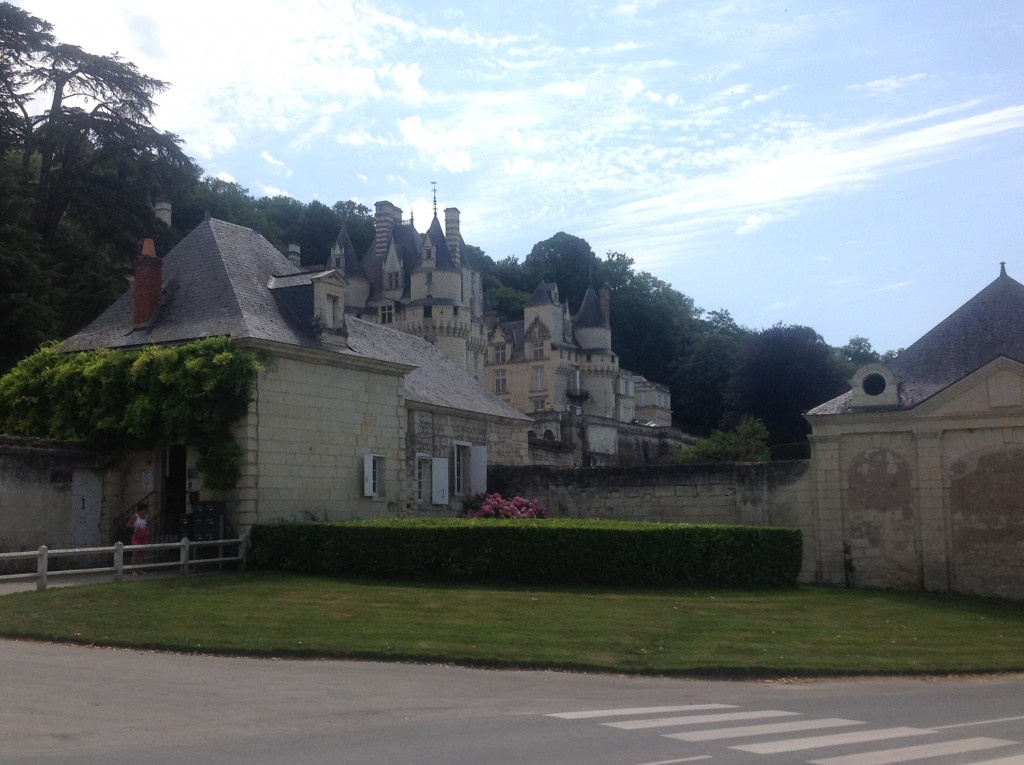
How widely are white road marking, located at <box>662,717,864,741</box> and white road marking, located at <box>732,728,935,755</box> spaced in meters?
0.34

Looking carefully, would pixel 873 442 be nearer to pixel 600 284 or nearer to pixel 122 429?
pixel 122 429

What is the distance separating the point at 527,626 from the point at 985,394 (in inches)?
473

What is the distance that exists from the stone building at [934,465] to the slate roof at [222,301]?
10005 millimetres

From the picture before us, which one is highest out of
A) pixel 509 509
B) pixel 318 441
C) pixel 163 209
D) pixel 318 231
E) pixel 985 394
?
pixel 318 231

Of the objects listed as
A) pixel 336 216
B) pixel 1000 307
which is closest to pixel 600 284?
pixel 336 216

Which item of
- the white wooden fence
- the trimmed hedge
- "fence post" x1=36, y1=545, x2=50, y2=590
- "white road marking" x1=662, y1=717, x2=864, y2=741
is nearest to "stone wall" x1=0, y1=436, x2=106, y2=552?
the white wooden fence

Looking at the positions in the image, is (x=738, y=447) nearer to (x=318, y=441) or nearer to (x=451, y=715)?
(x=318, y=441)

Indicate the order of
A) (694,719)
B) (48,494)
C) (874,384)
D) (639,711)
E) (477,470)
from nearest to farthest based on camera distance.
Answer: (694,719) → (639,711) → (48,494) → (874,384) → (477,470)

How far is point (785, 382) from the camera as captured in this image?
61.0 meters

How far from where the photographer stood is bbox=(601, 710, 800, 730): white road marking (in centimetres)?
870

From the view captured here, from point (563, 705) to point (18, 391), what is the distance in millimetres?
17053

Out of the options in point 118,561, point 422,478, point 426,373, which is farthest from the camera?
point 426,373

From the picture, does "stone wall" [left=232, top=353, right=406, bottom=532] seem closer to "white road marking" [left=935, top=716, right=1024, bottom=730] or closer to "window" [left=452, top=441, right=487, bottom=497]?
"window" [left=452, top=441, right=487, bottom=497]

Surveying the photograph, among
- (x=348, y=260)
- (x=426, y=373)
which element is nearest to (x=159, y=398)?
(x=426, y=373)
